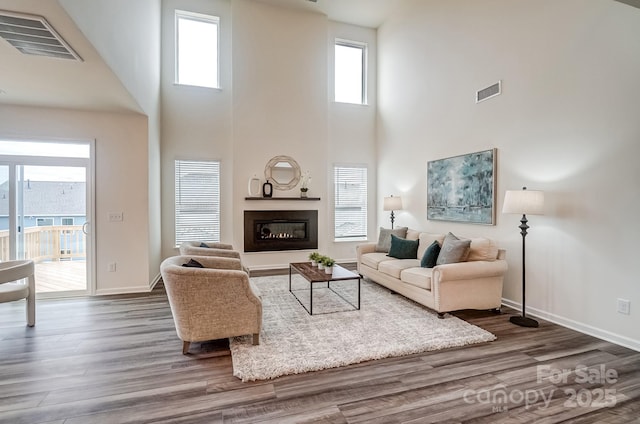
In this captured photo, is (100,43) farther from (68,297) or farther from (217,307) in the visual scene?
(68,297)

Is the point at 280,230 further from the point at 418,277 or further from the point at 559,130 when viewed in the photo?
the point at 559,130

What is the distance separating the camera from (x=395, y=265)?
14.3ft

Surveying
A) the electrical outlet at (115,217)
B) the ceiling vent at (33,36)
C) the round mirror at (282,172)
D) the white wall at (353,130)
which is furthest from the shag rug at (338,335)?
the white wall at (353,130)

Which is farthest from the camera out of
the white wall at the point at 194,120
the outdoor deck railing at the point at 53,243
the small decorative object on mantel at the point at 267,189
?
the small decorative object on mantel at the point at 267,189

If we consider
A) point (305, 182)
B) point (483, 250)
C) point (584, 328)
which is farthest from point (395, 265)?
point (305, 182)

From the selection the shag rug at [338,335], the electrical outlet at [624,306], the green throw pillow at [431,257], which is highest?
the green throw pillow at [431,257]

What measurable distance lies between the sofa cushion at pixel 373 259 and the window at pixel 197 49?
4518 millimetres

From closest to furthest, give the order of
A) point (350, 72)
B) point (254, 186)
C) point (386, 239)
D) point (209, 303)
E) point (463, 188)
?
point (209, 303), point (463, 188), point (386, 239), point (254, 186), point (350, 72)

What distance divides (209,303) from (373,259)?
9.47 ft

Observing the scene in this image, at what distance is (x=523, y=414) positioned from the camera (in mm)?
1986

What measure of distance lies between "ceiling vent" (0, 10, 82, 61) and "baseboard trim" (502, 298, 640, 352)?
214 inches

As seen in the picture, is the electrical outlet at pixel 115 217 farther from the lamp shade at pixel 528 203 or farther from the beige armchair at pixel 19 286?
the lamp shade at pixel 528 203

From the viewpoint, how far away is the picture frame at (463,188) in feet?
14.0

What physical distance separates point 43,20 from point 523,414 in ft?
13.8
